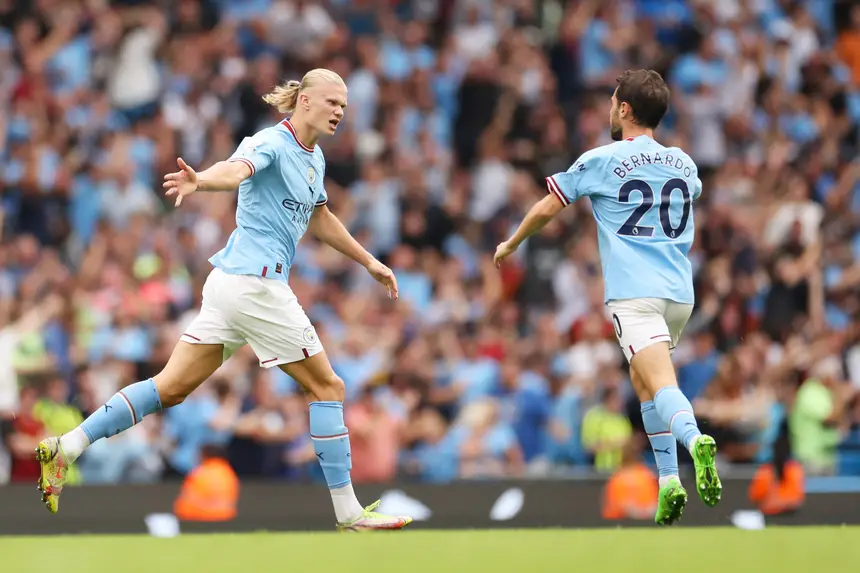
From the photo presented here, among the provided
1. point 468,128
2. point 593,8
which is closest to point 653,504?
point 468,128

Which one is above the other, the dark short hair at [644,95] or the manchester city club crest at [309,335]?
the dark short hair at [644,95]

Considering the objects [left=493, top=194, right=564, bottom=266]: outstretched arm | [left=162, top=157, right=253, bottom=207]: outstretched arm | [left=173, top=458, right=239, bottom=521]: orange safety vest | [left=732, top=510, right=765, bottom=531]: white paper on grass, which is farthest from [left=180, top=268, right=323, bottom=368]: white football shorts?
[left=732, top=510, right=765, bottom=531]: white paper on grass

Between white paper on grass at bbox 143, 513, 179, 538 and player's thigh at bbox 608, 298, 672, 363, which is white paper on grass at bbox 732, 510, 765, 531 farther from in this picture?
white paper on grass at bbox 143, 513, 179, 538

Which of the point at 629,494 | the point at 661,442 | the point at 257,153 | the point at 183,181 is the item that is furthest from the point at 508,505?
the point at 183,181

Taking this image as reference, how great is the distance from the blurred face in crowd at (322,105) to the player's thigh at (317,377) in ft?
4.07

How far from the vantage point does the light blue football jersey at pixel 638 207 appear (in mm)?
7676

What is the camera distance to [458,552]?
7.09m

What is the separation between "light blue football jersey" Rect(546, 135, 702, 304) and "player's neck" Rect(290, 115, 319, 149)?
1334 millimetres

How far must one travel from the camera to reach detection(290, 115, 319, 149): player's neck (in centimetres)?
784

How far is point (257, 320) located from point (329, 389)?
563 millimetres

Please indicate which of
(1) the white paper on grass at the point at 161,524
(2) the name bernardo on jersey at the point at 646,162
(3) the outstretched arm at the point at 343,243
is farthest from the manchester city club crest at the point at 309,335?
(1) the white paper on grass at the point at 161,524

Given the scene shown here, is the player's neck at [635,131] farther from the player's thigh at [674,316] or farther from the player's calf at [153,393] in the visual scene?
the player's calf at [153,393]

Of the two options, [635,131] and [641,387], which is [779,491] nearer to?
[641,387]

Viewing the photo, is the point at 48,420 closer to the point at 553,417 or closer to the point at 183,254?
the point at 183,254
